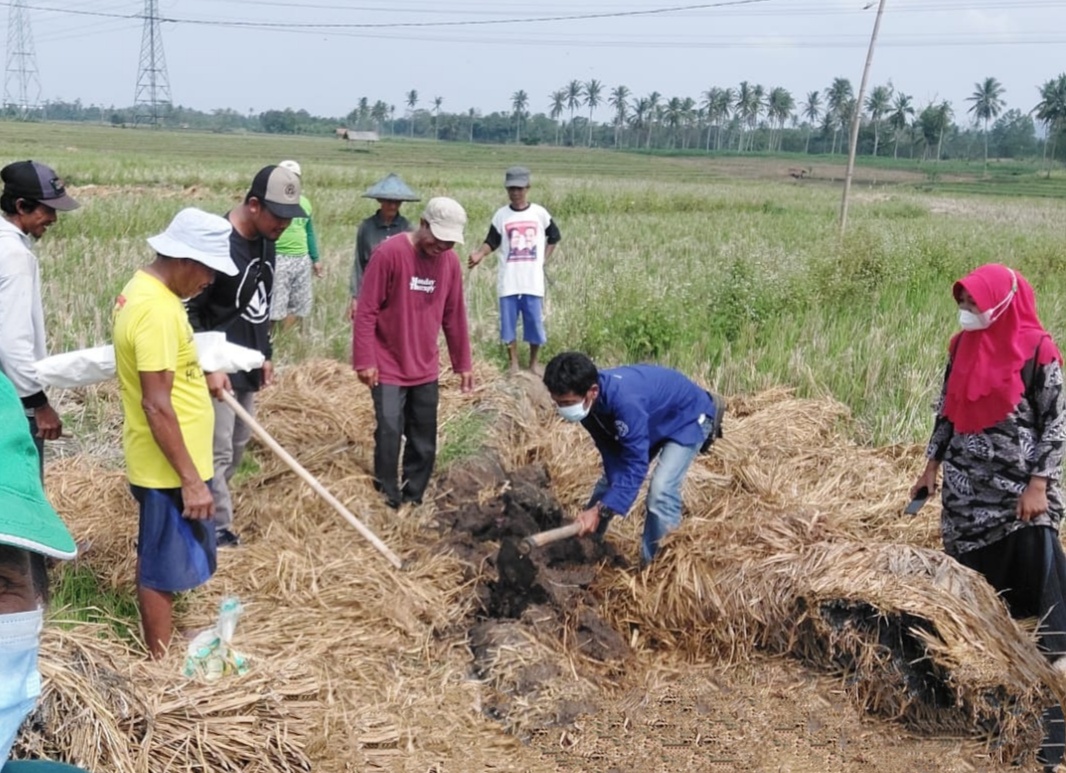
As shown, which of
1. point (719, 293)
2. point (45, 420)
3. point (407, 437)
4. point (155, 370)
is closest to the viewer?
point (155, 370)

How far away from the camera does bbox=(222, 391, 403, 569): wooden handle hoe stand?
12.4 ft

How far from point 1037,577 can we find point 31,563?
3511 mm

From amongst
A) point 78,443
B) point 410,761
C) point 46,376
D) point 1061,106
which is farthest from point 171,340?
point 1061,106

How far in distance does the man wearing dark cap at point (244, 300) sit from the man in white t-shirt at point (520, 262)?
3.08 meters

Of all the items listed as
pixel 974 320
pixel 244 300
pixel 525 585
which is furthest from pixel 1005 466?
pixel 244 300

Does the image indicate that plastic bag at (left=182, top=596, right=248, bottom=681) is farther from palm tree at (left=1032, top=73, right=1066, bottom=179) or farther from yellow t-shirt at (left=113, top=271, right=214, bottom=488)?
palm tree at (left=1032, top=73, right=1066, bottom=179)

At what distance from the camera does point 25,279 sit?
3447mm

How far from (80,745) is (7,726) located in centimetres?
147

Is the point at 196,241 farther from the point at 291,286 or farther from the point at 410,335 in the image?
the point at 291,286

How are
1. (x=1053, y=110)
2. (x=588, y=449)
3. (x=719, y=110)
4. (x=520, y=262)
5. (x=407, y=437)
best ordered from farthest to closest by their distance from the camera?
(x=719, y=110) → (x=1053, y=110) → (x=520, y=262) → (x=588, y=449) → (x=407, y=437)

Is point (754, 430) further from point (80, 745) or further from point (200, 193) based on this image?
point (200, 193)

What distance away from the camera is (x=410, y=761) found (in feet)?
10.2

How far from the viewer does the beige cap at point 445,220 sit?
455 cm

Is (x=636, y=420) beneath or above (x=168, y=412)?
beneath
